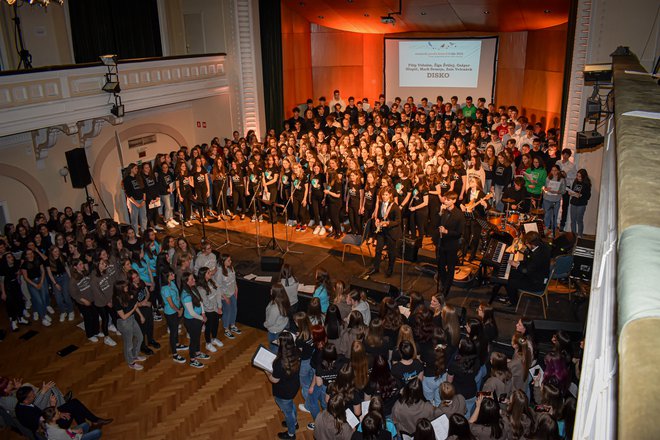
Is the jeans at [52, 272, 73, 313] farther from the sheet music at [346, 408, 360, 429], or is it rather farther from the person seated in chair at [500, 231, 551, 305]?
A: the person seated in chair at [500, 231, 551, 305]

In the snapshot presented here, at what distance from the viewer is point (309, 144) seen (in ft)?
42.6

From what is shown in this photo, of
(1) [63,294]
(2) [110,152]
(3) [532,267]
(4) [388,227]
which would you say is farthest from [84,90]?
(3) [532,267]

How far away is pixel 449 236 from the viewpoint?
27.3ft

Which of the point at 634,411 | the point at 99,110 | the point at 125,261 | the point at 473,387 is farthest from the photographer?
the point at 99,110

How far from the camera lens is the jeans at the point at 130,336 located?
714cm

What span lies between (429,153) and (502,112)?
308 cm

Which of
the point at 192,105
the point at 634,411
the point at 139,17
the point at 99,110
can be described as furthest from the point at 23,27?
the point at 634,411

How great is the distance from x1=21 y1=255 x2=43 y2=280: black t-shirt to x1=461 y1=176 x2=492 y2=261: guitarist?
7.23 meters

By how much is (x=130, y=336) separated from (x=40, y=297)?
251 centimetres

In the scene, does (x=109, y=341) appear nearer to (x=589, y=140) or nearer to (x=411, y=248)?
(x=411, y=248)

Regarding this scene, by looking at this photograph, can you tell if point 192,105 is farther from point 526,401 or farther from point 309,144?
point 526,401

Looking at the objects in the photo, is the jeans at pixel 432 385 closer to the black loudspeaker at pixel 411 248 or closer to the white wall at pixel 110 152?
the black loudspeaker at pixel 411 248

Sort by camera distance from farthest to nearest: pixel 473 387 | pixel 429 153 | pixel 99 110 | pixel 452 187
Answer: pixel 429 153 → pixel 99 110 → pixel 452 187 → pixel 473 387

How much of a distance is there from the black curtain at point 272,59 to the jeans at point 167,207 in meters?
4.78
